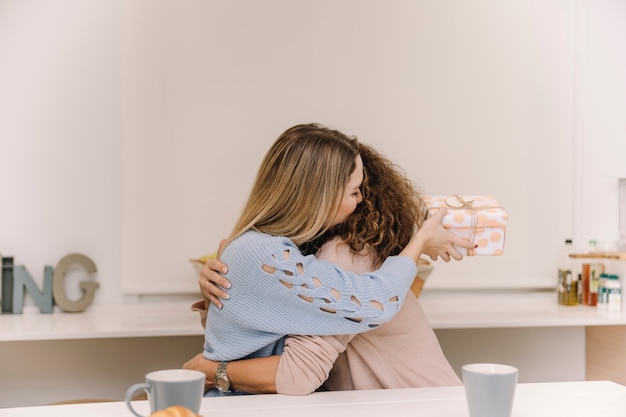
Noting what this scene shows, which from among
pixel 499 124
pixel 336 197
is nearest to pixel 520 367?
pixel 499 124

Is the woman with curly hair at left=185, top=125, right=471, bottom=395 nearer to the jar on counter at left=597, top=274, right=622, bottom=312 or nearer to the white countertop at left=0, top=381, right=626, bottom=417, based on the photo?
the white countertop at left=0, top=381, right=626, bottom=417

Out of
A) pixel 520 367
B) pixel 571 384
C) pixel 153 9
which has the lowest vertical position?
pixel 520 367

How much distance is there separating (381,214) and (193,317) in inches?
38.9

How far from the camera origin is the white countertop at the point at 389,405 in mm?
1045

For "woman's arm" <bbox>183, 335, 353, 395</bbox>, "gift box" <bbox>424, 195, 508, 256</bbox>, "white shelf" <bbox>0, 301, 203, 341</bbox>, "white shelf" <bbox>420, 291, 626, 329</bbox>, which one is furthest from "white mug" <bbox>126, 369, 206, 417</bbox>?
"white shelf" <bbox>420, 291, 626, 329</bbox>

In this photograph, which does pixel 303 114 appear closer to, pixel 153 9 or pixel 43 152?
pixel 153 9

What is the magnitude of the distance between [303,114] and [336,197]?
1133 millimetres

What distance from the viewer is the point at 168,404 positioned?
85cm

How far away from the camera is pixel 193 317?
7.07ft

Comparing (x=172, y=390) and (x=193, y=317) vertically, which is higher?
(x=172, y=390)

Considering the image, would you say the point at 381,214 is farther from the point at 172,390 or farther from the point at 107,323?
the point at 107,323

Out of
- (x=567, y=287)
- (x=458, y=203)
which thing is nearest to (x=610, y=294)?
(x=567, y=287)

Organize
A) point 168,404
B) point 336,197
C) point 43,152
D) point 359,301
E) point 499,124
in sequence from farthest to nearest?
1. point 499,124
2. point 43,152
3. point 336,197
4. point 359,301
5. point 168,404

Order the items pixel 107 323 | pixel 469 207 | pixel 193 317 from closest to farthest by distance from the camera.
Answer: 1. pixel 469 207
2. pixel 107 323
3. pixel 193 317
